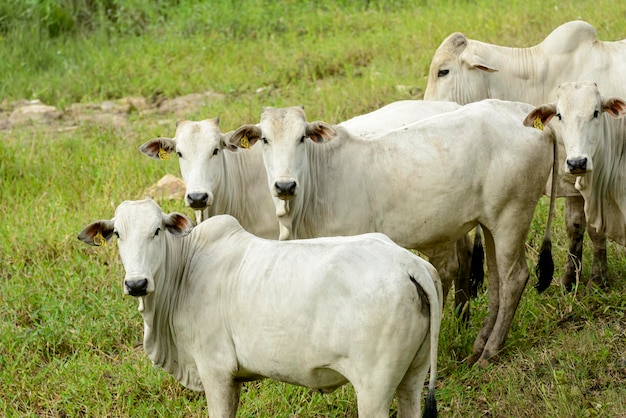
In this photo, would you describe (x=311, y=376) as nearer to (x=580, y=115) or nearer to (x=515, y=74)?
(x=580, y=115)

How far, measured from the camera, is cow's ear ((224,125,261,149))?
18.1 feet

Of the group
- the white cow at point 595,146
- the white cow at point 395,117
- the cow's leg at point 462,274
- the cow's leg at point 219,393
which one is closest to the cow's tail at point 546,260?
the white cow at point 595,146

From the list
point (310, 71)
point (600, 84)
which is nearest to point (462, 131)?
point (600, 84)

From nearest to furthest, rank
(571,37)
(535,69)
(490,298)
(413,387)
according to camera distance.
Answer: (413,387) → (490,298) → (571,37) → (535,69)

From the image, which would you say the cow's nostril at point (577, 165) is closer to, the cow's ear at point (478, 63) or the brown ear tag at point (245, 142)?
the brown ear tag at point (245, 142)

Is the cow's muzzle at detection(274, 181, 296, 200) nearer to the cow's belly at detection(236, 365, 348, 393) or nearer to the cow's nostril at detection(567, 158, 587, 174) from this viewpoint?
the cow's belly at detection(236, 365, 348, 393)

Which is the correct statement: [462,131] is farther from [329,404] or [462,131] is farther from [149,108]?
[149,108]

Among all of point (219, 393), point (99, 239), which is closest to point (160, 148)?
point (99, 239)

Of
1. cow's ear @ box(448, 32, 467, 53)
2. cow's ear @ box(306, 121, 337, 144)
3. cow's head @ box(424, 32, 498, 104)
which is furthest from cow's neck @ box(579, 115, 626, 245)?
cow's ear @ box(448, 32, 467, 53)

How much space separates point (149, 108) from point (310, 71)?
170 cm

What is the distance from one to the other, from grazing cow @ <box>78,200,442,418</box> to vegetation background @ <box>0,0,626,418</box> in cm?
81

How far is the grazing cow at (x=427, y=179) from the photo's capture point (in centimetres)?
555

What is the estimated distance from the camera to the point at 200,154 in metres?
5.64

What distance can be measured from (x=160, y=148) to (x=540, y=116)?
224 centimetres
